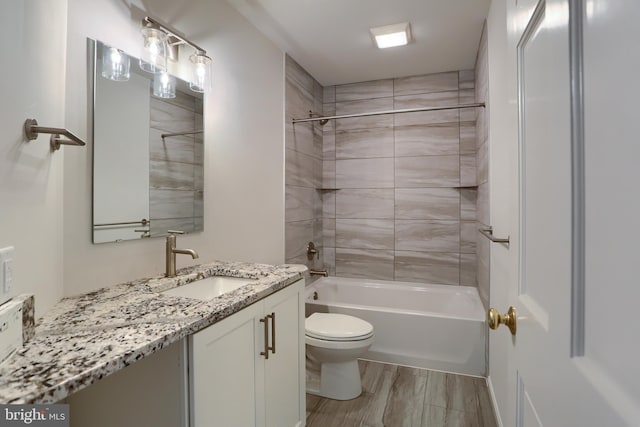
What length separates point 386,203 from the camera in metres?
3.54

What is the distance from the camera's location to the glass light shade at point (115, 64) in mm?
1404

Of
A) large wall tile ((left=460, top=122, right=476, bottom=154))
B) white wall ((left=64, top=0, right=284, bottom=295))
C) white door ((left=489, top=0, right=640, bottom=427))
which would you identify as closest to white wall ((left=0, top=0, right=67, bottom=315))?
white wall ((left=64, top=0, right=284, bottom=295))

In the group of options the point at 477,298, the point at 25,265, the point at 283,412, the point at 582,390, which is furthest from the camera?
the point at 477,298

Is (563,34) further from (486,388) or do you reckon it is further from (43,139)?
(486,388)

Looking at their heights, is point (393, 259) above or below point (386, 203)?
below

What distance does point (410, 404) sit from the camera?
2150 millimetres

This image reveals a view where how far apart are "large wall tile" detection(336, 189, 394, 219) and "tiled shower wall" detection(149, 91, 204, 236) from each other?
1.99 metres

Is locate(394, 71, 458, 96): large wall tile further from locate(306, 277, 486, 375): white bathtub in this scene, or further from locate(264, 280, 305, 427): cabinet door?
locate(264, 280, 305, 427): cabinet door

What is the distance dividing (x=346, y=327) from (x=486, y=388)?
1044mm

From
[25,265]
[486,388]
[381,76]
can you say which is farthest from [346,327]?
[381,76]

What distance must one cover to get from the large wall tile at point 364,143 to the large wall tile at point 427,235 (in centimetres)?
77

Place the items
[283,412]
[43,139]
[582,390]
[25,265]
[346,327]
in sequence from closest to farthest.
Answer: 1. [582,390]
2. [25,265]
3. [43,139]
4. [283,412]
5. [346,327]

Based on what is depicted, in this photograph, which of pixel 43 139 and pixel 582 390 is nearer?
pixel 582 390

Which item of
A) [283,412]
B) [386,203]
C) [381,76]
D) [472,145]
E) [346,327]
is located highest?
[381,76]
